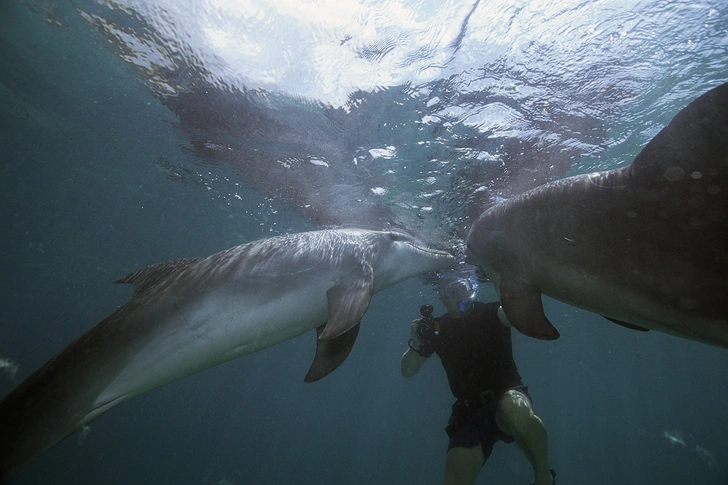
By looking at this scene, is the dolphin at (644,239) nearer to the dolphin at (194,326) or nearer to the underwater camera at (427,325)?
the dolphin at (194,326)

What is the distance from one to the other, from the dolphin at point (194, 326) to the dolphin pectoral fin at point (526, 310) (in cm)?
115

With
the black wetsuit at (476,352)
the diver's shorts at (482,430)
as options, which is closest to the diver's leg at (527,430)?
the diver's shorts at (482,430)

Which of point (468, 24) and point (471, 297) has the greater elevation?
point (468, 24)

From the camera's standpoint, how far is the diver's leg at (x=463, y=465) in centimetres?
412

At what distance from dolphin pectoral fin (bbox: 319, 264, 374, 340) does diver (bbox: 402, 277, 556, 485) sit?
106 inches

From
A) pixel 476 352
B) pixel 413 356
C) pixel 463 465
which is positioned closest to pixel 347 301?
pixel 463 465

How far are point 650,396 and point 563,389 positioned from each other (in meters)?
16.1

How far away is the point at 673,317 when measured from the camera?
196 cm

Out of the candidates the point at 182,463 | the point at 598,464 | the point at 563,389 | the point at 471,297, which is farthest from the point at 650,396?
the point at 471,297

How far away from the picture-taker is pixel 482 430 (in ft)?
15.1

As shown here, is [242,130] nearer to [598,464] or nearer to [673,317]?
[673,317]

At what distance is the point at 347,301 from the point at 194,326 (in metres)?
1.27

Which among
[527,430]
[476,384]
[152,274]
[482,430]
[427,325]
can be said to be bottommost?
[482,430]

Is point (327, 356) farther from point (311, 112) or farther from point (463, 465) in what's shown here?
point (311, 112)
